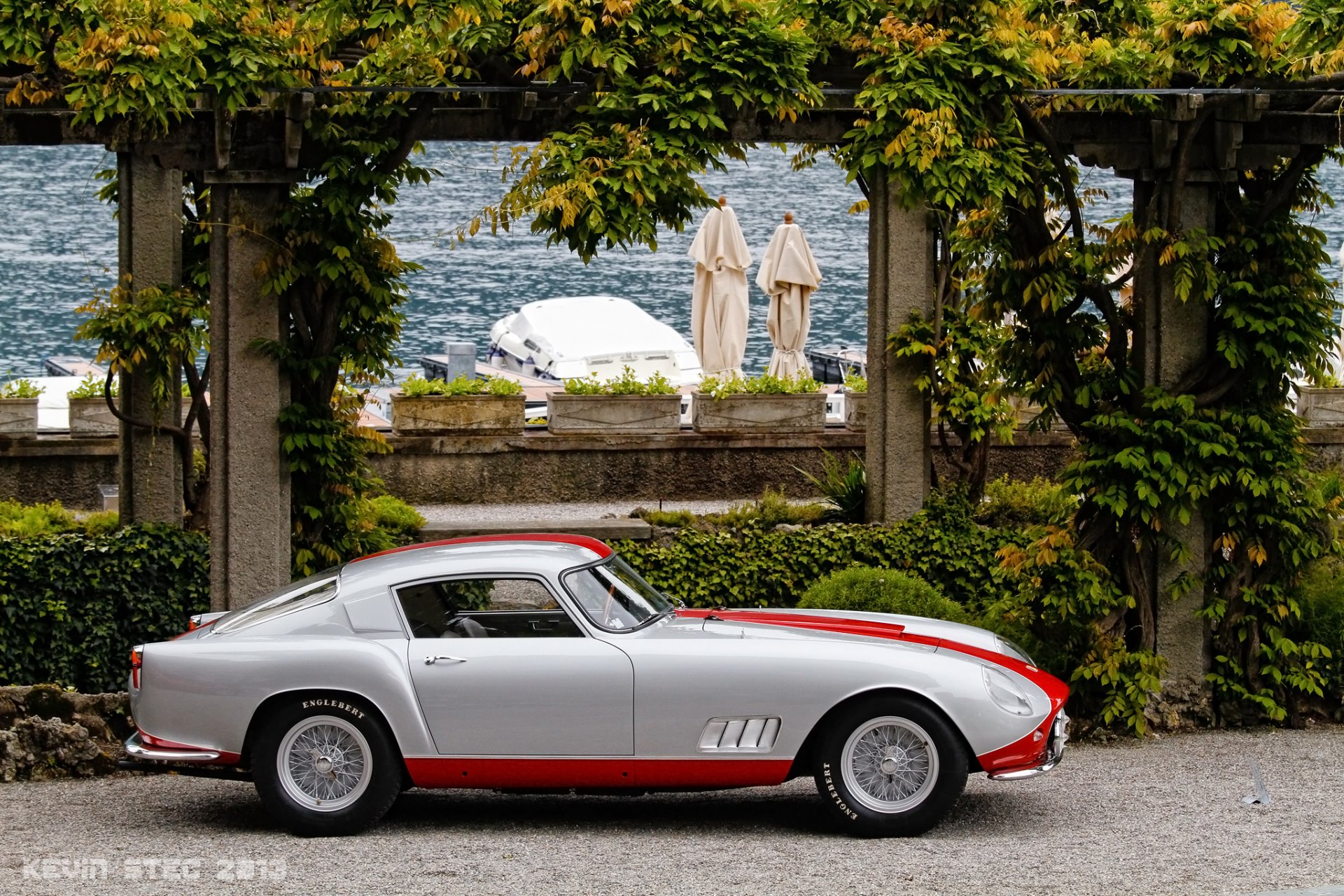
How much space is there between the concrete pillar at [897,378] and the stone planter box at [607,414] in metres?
3.39

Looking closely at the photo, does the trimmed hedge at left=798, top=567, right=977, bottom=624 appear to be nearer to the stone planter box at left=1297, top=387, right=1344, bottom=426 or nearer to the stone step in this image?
the stone step

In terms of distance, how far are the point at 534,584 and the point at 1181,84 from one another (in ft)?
17.1

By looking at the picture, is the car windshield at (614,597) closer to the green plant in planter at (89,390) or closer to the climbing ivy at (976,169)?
the climbing ivy at (976,169)

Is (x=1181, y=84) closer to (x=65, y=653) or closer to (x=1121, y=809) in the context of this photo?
(x=1121, y=809)

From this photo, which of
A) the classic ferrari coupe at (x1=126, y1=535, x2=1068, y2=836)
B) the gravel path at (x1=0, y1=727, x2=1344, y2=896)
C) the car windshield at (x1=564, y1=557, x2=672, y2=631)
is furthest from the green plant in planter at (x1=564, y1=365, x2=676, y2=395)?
the classic ferrari coupe at (x1=126, y1=535, x2=1068, y2=836)

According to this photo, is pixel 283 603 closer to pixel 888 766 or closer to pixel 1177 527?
pixel 888 766

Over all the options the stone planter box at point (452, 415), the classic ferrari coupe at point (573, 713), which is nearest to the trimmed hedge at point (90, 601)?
the classic ferrari coupe at point (573, 713)

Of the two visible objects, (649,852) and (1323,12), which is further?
(1323,12)

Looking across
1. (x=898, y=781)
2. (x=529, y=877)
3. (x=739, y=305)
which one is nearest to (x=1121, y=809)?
(x=898, y=781)

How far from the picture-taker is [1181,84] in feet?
34.6

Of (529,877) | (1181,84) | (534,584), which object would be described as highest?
(1181,84)

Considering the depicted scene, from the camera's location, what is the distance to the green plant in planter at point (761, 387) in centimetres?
1691

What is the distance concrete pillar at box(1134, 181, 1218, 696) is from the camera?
10.9 meters

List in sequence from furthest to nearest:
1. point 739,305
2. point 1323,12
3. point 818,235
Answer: point 818,235 < point 739,305 < point 1323,12
